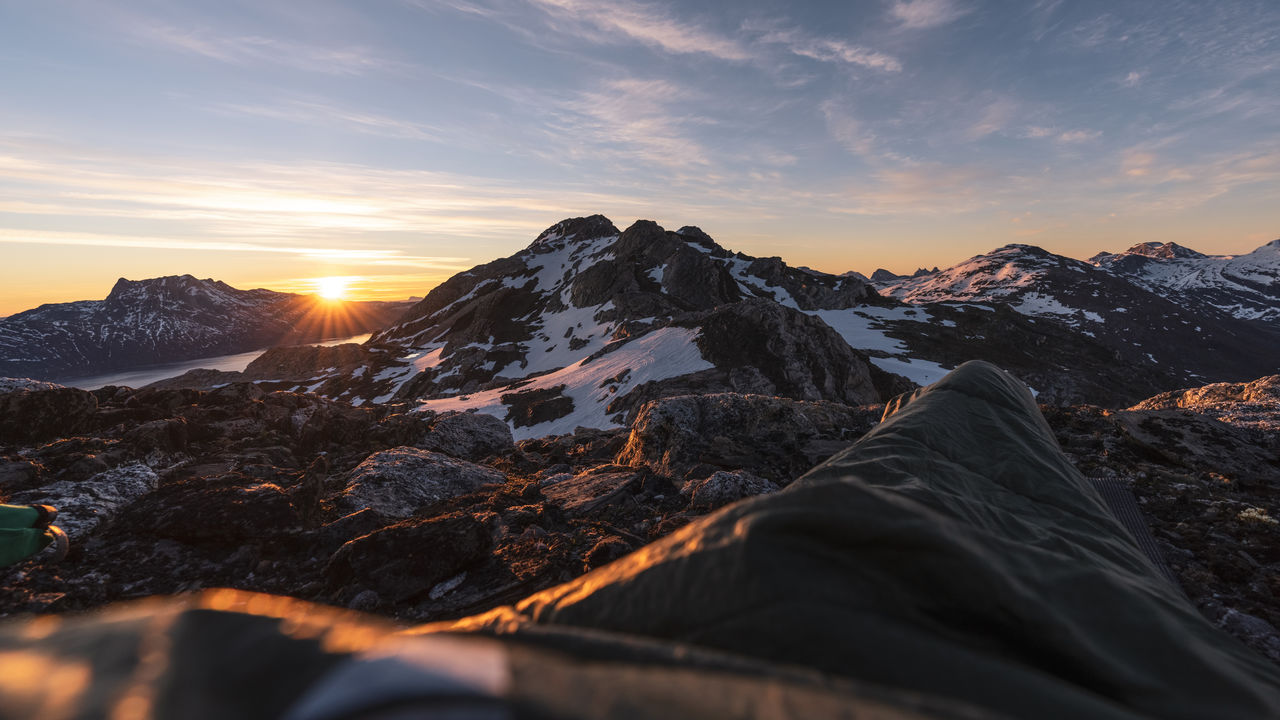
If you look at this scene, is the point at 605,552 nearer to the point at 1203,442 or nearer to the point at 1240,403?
the point at 1203,442

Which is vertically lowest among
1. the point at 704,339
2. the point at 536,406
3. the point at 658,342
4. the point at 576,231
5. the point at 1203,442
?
the point at 536,406

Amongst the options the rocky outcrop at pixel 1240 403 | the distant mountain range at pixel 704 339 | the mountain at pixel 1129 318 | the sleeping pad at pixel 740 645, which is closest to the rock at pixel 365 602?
the sleeping pad at pixel 740 645

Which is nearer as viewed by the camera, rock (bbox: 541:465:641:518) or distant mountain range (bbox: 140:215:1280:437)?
rock (bbox: 541:465:641:518)

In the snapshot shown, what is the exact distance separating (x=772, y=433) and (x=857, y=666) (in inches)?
410

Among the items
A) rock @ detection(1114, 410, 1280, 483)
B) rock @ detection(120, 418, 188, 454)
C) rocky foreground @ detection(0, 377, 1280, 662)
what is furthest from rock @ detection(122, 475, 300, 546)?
rock @ detection(1114, 410, 1280, 483)

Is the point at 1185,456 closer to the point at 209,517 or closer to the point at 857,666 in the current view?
the point at 857,666

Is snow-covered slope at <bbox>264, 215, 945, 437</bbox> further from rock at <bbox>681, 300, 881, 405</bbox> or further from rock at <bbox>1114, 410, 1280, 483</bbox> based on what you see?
rock at <bbox>1114, 410, 1280, 483</bbox>

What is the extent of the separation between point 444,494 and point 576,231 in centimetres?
13184

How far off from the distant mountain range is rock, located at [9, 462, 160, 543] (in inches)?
1011

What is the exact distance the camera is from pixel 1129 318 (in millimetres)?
143250

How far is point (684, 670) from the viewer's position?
4.54 feet

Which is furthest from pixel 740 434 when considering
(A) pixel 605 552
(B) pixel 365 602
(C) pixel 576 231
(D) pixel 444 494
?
(C) pixel 576 231

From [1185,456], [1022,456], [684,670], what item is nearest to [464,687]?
[684,670]

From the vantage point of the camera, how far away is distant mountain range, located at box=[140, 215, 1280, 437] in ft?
131
